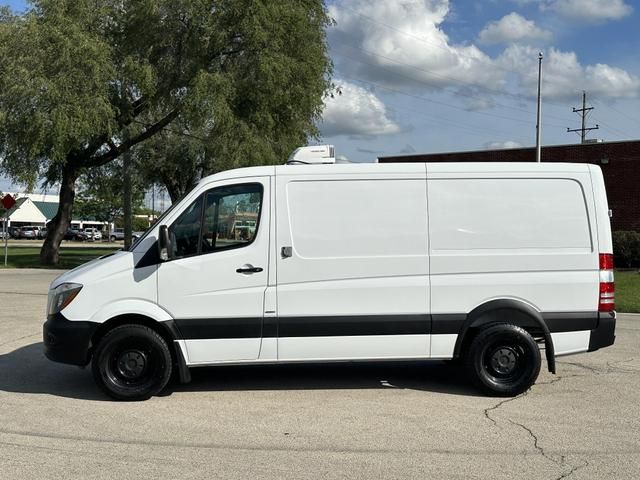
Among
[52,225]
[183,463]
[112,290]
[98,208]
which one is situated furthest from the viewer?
[98,208]

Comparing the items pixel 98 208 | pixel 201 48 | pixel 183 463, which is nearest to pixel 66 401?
pixel 183 463

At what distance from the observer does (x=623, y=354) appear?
8727mm

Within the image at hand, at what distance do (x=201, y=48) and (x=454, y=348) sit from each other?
19.7 m

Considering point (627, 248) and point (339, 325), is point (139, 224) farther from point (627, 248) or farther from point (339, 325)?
point (339, 325)

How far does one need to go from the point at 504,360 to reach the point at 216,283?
2.97 meters

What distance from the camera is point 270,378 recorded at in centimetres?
715

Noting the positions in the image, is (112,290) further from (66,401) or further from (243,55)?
(243,55)

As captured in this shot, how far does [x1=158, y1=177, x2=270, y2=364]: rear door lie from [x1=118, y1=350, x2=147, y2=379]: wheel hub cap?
46 cm

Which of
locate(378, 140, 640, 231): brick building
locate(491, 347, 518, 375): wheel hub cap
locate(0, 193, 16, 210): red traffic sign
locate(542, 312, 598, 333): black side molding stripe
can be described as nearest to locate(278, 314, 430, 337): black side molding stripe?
locate(491, 347, 518, 375): wheel hub cap

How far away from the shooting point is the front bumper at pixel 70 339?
6.19 m

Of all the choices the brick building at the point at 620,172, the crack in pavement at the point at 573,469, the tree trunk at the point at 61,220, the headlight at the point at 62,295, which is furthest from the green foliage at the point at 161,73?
the crack in pavement at the point at 573,469

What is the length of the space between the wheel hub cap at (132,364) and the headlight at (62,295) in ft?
2.43

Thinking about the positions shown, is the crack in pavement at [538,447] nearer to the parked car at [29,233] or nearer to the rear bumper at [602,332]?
the rear bumper at [602,332]

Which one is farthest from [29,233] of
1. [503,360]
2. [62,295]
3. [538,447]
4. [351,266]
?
[538,447]
